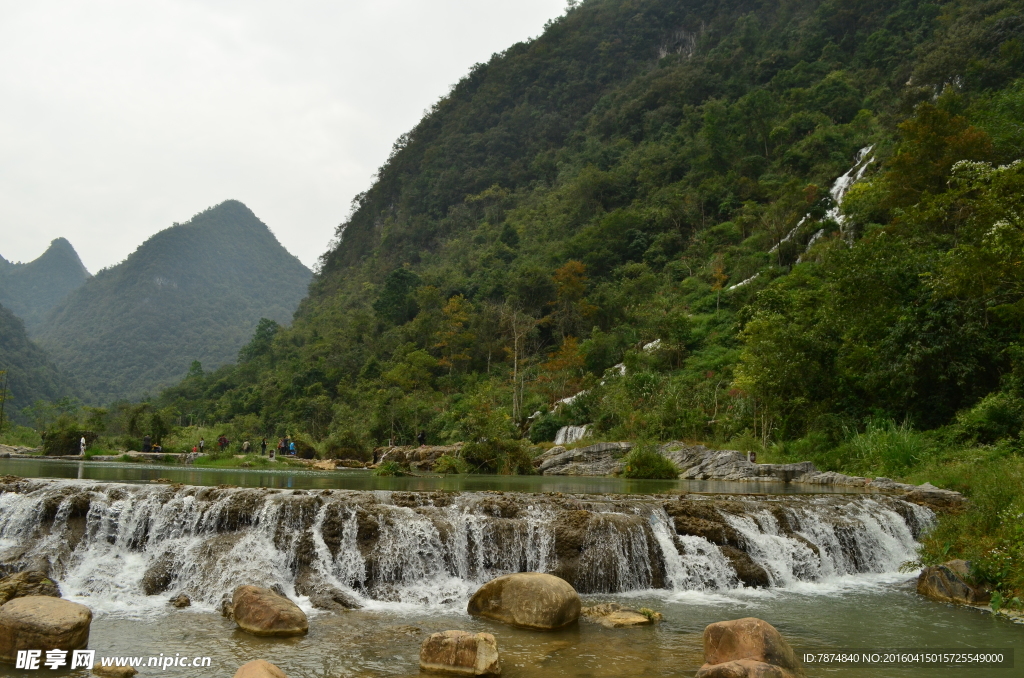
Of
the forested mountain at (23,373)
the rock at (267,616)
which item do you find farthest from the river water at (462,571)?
the forested mountain at (23,373)

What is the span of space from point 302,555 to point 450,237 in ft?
218

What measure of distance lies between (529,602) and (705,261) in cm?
3940

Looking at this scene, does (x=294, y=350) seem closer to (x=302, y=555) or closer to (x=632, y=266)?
(x=632, y=266)

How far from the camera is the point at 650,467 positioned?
2195 centimetres

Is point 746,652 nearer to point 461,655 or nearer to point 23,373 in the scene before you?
point 461,655

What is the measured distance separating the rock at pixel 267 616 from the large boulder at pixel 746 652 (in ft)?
14.7

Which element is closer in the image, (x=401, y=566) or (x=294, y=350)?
(x=401, y=566)

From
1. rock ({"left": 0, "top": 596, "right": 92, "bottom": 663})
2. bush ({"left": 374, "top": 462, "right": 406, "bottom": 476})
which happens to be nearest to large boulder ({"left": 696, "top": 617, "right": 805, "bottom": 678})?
rock ({"left": 0, "top": 596, "right": 92, "bottom": 663})

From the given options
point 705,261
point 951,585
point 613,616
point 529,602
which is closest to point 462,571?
point 529,602

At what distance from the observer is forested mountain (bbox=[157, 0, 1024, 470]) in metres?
19.2

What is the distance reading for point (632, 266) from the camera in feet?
151

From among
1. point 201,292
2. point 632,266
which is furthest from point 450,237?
point 201,292

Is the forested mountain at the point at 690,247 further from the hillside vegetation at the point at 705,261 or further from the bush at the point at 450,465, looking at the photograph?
the bush at the point at 450,465

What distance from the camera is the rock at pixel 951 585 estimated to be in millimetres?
8891
